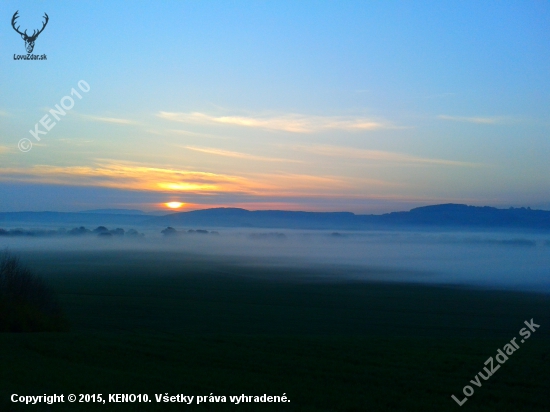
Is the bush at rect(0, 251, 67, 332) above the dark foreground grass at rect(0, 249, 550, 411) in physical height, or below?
above

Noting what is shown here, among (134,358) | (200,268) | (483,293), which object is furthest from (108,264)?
(134,358)

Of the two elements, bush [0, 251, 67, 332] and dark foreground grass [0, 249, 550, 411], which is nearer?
dark foreground grass [0, 249, 550, 411]

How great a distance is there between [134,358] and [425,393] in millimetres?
7784

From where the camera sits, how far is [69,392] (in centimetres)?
1094

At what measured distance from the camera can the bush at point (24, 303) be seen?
2055 cm

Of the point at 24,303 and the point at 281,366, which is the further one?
the point at 24,303

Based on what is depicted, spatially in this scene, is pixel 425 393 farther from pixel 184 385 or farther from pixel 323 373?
pixel 184 385

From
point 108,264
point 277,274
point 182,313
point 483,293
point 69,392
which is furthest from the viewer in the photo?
point 108,264

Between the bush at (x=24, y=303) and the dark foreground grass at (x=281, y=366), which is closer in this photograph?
the dark foreground grass at (x=281, y=366)

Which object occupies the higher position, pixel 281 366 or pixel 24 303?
pixel 24 303

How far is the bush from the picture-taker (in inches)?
809

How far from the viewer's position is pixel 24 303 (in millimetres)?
22297

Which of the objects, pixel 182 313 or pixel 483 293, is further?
pixel 483 293

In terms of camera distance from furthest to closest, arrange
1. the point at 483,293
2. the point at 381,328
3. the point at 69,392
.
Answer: the point at 483,293 < the point at 381,328 < the point at 69,392
